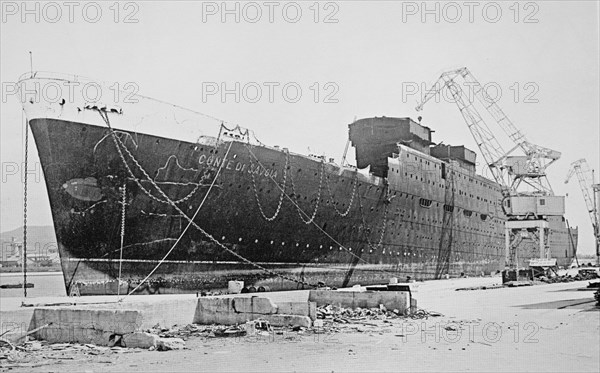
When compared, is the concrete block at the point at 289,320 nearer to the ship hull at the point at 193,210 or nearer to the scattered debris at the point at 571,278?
the ship hull at the point at 193,210

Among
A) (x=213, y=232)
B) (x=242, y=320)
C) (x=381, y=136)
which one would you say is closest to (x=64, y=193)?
(x=213, y=232)

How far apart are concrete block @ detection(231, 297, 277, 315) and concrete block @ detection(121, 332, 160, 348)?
8.46ft

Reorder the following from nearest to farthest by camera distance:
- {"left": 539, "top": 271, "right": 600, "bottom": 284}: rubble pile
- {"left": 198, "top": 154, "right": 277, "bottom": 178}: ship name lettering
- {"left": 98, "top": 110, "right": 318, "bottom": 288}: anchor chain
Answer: {"left": 98, "top": 110, "right": 318, "bottom": 288}: anchor chain < {"left": 198, "top": 154, "right": 277, "bottom": 178}: ship name lettering < {"left": 539, "top": 271, "right": 600, "bottom": 284}: rubble pile

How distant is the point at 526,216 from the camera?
124 ft

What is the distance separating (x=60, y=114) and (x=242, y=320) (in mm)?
6422

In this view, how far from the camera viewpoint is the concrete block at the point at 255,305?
10.4 meters

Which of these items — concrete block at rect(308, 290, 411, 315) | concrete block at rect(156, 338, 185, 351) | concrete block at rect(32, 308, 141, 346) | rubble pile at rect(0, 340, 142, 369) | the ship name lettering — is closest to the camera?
rubble pile at rect(0, 340, 142, 369)

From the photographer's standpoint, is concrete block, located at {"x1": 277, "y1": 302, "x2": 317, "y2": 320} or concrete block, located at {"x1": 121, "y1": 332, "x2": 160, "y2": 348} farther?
concrete block, located at {"x1": 277, "y1": 302, "x2": 317, "y2": 320}

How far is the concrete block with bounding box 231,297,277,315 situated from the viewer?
10398 millimetres

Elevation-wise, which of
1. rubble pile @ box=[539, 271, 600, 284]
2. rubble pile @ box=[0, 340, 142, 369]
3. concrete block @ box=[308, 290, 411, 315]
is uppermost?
concrete block @ box=[308, 290, 411, 315]

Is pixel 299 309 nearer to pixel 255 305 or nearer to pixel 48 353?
pixel 255 305

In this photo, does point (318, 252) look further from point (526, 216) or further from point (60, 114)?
point (526, 216)

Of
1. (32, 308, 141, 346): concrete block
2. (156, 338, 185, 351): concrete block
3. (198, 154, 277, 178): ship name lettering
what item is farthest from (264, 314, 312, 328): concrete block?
(198, 154, 277, 178): ship name lettering

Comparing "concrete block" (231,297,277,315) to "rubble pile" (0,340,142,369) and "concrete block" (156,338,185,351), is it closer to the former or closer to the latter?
"concrete block" (156,338,185,351)
